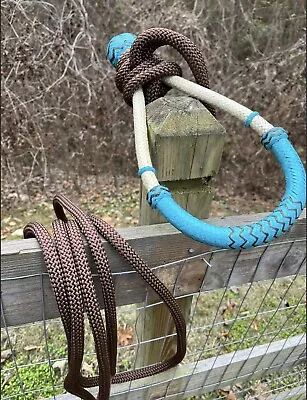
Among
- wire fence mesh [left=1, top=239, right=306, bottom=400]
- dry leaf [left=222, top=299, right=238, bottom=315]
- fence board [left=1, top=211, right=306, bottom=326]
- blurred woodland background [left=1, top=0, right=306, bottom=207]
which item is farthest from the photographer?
blurred woodland background [left=1, top=0, right=306, bottom=207]

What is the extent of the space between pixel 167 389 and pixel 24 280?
1.01 metres

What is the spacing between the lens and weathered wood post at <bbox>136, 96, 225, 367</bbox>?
1082 millimetres

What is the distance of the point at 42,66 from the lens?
3854 millimetres

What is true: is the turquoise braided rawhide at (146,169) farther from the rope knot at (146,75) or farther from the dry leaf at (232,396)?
the dry leaf at (232,396)

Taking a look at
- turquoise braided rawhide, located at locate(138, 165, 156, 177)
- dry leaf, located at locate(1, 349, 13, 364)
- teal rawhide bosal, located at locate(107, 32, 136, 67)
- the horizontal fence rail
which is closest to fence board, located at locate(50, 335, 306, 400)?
the horizontal fence rail

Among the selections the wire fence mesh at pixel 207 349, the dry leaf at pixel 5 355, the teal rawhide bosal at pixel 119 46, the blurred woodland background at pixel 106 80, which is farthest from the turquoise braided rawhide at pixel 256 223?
the blurred woodland background at pixel 106 80

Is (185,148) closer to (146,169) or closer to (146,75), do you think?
(146,169)

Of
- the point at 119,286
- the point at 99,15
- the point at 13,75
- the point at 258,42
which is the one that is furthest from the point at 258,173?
the point at 119,286

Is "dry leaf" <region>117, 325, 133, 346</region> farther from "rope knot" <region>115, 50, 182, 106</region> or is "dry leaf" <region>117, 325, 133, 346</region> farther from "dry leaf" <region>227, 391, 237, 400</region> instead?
"rope knot" <region>115, 50, 182, 106</region>

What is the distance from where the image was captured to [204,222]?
1094mm

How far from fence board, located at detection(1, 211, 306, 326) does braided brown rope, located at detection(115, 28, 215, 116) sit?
0.42 m

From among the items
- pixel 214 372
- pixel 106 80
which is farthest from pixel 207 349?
pixel 106 80

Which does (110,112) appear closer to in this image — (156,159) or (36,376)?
(36,376)

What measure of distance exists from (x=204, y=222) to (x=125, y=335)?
2.16m
